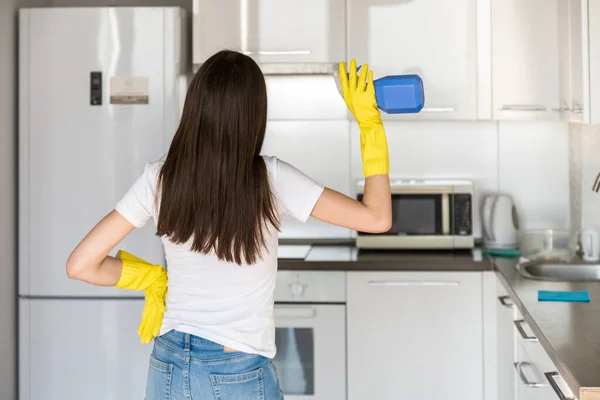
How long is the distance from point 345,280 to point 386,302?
0.58ft

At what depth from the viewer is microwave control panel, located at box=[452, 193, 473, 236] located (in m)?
3.58

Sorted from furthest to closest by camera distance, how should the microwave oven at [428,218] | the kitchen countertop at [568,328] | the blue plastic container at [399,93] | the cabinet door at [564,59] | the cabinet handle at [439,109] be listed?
1. the microwave oven at [428,218]
2. the cabinet handle at [439,109]
3. the cabinet door at [564,59]
4. the blue plastic container at [399,93]
5. the kitchen countertop at [568,328]

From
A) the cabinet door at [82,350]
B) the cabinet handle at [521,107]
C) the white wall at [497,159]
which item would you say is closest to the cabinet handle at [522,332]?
the cabinet handle at [521,107]

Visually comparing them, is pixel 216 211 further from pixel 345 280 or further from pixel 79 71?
pixel 79 71

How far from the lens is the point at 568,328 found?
2.07m

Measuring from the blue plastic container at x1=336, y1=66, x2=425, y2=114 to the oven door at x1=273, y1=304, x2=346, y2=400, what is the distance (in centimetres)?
142

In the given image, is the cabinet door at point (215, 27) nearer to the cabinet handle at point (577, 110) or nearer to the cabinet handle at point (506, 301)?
the cabinet handle at point (577, 110)

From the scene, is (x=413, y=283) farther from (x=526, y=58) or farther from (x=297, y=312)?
(x=526, y=58)

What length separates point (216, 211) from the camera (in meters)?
1.76

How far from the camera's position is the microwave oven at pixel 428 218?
3.57 meters

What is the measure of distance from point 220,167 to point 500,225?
6.93 feet

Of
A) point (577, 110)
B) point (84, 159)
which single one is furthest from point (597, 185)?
point (84, 159)

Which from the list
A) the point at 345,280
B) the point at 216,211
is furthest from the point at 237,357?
the point at 345,280

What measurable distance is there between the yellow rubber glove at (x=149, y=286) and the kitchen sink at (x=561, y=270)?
4.99 feet
